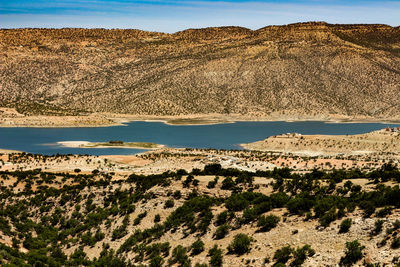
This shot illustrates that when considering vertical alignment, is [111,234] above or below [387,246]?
below

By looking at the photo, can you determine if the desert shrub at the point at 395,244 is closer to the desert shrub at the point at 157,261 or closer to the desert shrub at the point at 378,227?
the desert shrub at the point at 378,227

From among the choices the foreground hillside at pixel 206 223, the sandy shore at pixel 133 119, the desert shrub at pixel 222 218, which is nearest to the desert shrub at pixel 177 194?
the foreground hillside at pixel 206 223

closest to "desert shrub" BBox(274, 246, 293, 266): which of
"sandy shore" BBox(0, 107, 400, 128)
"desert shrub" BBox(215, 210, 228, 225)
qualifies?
"desert shrub" BBox(215, 210, 228, 225)

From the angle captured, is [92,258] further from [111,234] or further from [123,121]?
[123,121]

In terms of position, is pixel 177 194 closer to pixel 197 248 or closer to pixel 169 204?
pixel 169 204

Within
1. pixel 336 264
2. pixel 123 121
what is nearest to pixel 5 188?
pixel 336 264

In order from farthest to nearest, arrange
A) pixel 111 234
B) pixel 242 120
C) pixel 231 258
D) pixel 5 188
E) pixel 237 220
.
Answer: pixel 242 120 → pixel 5 188 → pixel 111 234 → pixel 237 220 → pixel 231 258

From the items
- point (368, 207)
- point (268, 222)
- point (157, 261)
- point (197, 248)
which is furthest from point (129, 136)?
point (368, 207)
